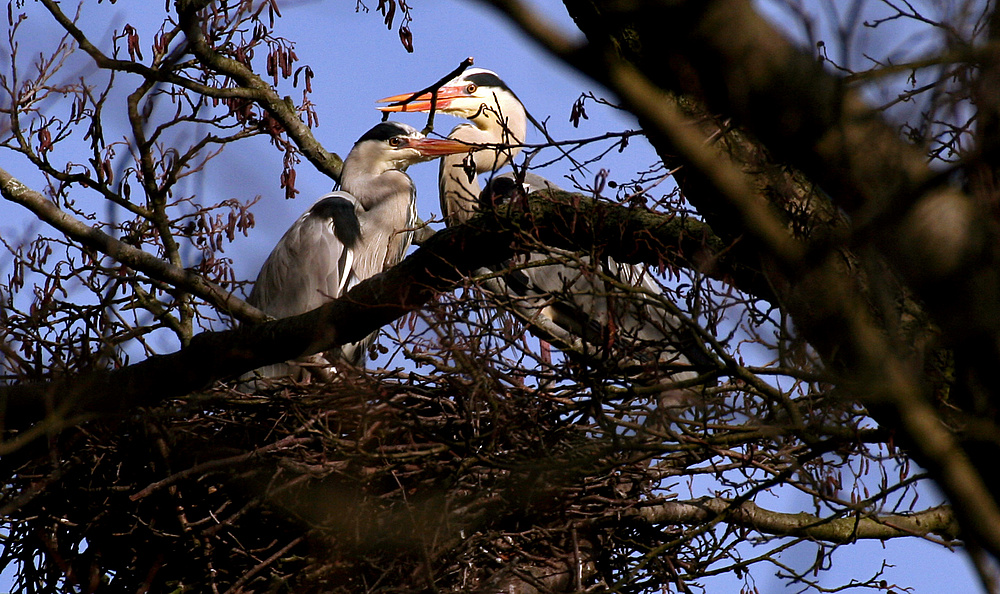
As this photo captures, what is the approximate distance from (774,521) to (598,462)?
1030mm

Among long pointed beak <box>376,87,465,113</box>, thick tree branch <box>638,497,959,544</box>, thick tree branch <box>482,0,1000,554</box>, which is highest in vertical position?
long pointed beak <box>376,87,465,113</box>

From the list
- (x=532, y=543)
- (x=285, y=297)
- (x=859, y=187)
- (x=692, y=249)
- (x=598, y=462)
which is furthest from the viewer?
(x=285, y=297)

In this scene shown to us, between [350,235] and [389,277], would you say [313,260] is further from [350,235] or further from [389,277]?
[389,277]

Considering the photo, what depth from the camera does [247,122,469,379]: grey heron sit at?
4.86m

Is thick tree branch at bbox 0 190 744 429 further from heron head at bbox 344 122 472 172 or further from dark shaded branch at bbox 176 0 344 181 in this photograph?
heron head at bbox 344 122 472 172

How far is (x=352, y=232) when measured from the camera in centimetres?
495

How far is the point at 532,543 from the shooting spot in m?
3.08

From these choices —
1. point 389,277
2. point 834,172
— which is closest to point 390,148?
point 389,277

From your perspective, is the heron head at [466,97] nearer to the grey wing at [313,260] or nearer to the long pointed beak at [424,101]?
the long pointed beak at [424,101]

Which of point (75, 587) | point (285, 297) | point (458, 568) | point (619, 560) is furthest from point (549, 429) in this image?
point (285, 297)

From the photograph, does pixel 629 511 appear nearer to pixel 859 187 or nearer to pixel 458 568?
pixel 458 568

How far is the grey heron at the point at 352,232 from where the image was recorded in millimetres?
4855

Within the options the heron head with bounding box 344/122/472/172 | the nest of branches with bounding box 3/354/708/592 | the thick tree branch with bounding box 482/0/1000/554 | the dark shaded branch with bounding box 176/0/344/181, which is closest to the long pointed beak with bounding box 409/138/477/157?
the heron head with bounding box 344/122/472/172

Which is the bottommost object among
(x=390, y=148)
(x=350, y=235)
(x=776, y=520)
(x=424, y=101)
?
(x=776, y=520)
